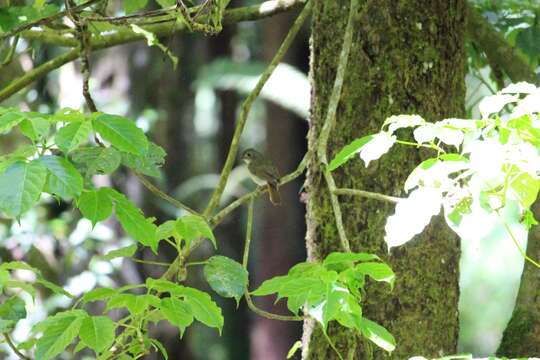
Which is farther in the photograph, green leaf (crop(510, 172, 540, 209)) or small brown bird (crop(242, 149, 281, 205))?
small brown bird (crop(242, 149, 281, 205))

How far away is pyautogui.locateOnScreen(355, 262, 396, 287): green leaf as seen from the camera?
1.65 m

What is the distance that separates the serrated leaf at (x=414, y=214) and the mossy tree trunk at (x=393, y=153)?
0.77m

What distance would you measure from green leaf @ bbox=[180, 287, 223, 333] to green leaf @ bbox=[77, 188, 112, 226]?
0.74ft

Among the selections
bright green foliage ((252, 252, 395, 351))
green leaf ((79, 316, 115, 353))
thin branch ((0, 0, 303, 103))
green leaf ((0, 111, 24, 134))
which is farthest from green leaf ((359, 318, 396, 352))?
thin branch ((0, 0, 303, 103))

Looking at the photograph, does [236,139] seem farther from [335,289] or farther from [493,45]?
[493,45]

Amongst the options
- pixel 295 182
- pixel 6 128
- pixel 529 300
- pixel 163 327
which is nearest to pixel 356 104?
pixel 529 300

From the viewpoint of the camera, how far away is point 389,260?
7.28ft

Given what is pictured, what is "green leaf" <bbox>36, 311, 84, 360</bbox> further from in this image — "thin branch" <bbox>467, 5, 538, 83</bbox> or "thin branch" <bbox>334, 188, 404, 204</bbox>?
"thin branch" <bbox>467, 5, 538, 83</bbox>

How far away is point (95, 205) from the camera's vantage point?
5.72 ft

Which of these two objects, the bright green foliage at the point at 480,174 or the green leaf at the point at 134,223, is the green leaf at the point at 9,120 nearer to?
the green leaf at the point at 134,223

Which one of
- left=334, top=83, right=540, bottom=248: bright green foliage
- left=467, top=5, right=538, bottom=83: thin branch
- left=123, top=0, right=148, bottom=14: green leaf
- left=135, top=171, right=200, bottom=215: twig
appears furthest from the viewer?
left=467, top=5, right=538, bottom=83: thin branch

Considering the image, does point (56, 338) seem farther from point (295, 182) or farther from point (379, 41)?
point (295, 182)

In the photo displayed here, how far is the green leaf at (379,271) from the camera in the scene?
1653 mm

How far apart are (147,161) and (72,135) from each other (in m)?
0.44
